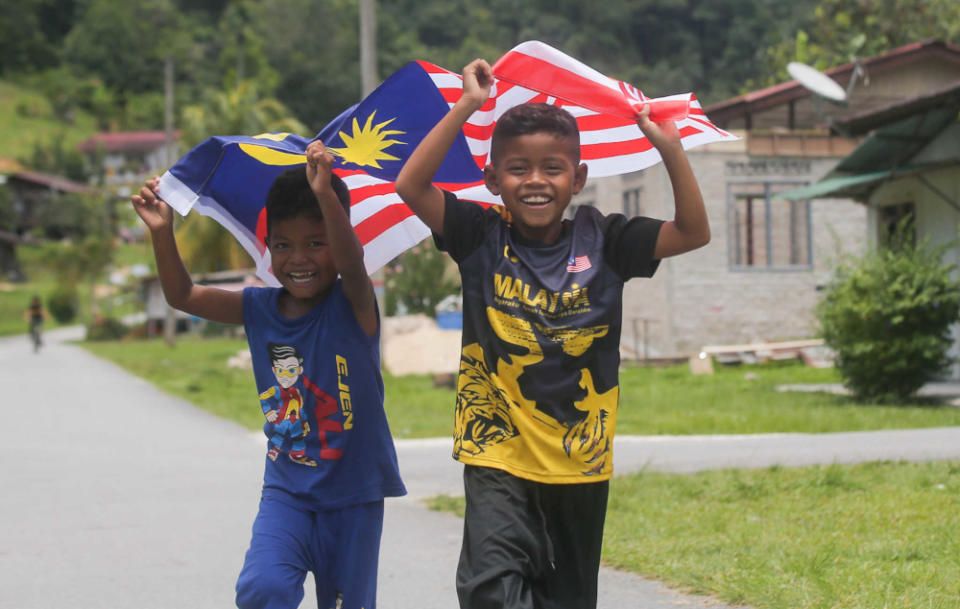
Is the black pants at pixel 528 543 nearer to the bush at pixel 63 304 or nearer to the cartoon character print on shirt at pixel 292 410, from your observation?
the cartoon character print on shirt at pixel 292 410

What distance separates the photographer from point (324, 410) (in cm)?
374

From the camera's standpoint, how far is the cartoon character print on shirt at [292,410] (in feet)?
12.2

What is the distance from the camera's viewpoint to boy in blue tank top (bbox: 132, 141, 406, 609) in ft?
11.9

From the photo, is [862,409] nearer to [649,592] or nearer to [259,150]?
[649,592]

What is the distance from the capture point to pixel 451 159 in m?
4.27

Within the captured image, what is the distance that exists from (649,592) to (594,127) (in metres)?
2.45

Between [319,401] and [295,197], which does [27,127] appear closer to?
[295,197]

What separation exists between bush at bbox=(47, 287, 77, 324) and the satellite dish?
171 ft

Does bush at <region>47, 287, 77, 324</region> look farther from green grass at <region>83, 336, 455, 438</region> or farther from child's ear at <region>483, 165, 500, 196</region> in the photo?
child's ear at <region>483, 165, 500, 196</region>

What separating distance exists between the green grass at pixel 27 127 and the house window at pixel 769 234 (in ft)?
294

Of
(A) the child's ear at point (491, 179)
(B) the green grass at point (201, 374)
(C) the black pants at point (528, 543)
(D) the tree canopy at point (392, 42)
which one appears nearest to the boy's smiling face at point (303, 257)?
(A) the child's ear at point (491, 179)

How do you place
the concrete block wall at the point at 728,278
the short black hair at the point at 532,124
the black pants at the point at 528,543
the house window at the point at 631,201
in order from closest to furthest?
the black pants at the point at 528,543
the short black hair at the point at 532,124
the concrete block wall at the point at 728,278
the house window at the point at 631,201

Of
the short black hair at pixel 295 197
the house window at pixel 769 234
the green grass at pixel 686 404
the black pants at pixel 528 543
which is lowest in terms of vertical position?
the green grass at pixel 686 404

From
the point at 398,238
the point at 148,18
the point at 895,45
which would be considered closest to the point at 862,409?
the point at 398,238
